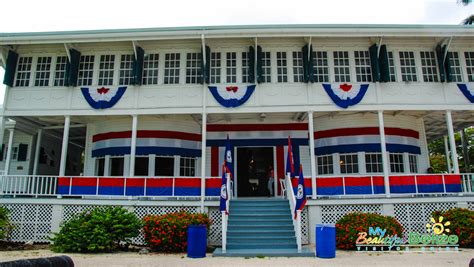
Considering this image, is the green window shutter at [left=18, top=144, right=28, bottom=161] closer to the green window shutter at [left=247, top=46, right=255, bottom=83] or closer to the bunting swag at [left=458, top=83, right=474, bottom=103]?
the green window shutter at [left=247, top=46, right=255, bottom=83]

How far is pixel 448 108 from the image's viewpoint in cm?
1457

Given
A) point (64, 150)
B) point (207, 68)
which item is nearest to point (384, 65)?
point (207, 68)

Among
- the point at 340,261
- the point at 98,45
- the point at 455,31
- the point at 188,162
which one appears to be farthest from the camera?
the point at 188,162

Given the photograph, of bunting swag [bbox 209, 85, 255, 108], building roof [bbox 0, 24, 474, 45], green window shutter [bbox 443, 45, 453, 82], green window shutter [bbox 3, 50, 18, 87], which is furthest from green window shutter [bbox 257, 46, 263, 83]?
green window shutter [bbox 3, 50, 18, 87]

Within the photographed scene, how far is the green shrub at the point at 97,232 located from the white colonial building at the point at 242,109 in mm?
1762

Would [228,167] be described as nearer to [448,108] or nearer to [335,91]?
[335,91]

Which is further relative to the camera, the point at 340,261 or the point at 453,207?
the point at 453,207

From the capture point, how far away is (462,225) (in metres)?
12.1

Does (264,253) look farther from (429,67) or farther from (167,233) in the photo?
(429,67)

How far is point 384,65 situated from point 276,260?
9231mm

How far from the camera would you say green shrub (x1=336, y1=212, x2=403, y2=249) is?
11.8 metres

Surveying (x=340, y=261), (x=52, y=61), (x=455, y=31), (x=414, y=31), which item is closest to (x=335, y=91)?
(x=414, y=31)

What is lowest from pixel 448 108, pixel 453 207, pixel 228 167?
pixel 453 207

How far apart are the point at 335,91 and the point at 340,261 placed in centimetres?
714
